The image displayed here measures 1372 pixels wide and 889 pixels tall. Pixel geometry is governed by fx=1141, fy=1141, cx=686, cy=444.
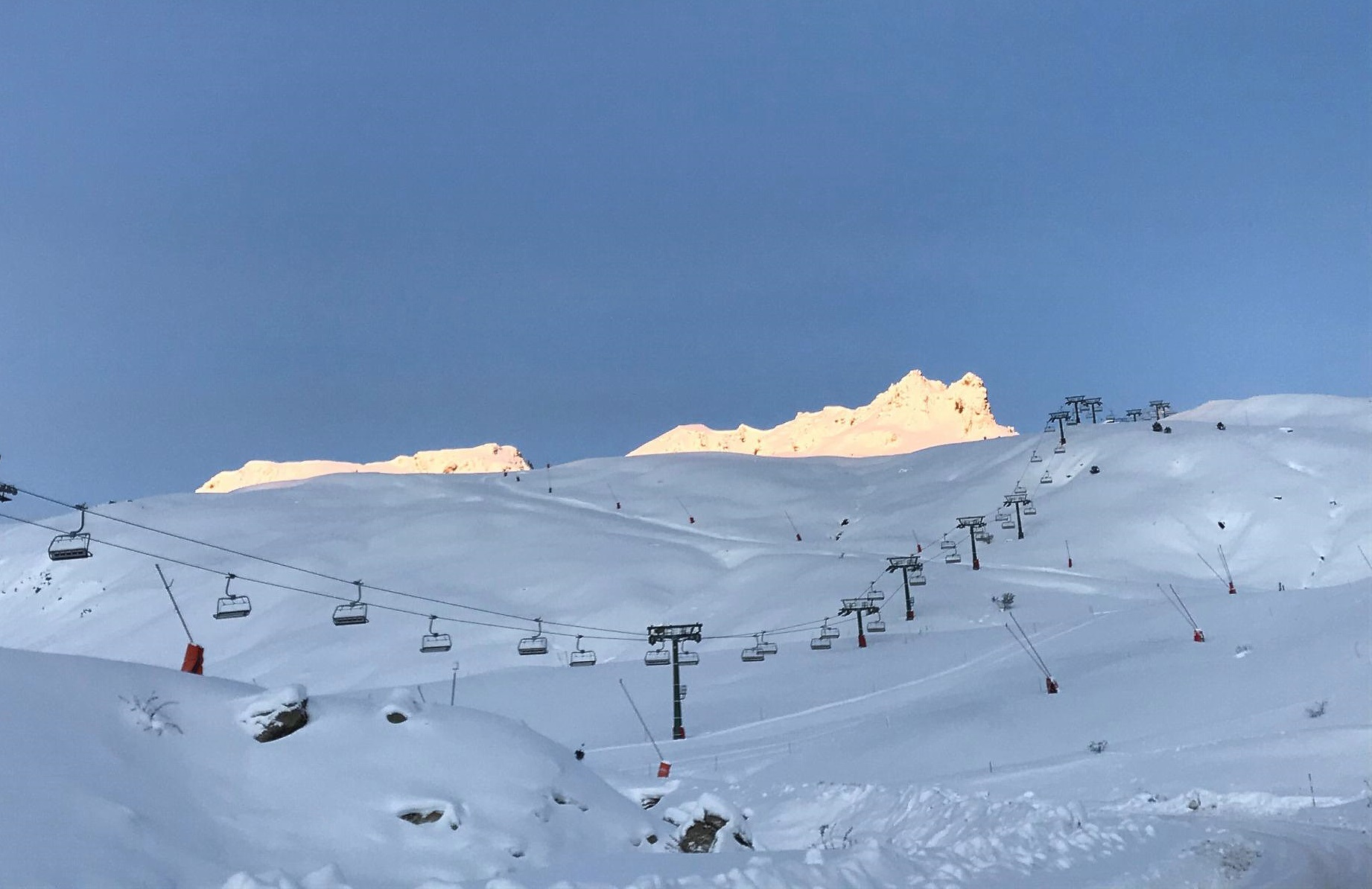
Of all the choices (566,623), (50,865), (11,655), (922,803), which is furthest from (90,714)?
(566,623)

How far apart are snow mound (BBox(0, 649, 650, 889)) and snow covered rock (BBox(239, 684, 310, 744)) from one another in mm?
57

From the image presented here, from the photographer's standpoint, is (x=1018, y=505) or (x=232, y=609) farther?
(x=1018, y=505)

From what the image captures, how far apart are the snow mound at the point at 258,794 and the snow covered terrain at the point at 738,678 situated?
55 millimetres

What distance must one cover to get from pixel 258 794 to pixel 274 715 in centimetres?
135

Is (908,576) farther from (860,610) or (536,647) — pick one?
(536,647)

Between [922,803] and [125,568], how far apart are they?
8886cm

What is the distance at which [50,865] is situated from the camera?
10.8 m

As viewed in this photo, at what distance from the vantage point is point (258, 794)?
1433cm

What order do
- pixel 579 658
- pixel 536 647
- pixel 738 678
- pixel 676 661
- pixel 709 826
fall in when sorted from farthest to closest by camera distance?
pixel 738 678
pixel 579 658
pixel 536 647
pixel 676 661
pixel 709 826

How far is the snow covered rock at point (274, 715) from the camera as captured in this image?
15.4 m

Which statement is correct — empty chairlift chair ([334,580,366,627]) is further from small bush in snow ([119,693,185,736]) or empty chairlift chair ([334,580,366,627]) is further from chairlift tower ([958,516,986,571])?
chairlift tower ([958,516,986,571])

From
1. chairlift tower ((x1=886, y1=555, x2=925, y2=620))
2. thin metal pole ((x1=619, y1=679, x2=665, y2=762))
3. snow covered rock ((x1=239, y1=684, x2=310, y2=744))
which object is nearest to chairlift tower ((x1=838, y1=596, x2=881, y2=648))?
chairlift tower ((x1=886, y1=555, x2=925, y2=620))

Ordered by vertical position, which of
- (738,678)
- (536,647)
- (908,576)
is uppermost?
(908,576)

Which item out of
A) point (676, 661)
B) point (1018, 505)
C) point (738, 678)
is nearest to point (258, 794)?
point (676, 661)
